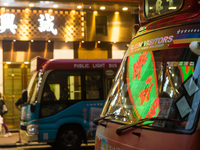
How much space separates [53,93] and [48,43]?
7831 millimetres

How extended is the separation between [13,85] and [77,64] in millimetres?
7765

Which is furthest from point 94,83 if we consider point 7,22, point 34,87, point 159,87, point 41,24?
point 159,87

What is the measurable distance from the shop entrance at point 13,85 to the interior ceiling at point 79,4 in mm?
2713

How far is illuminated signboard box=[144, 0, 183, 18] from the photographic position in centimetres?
406

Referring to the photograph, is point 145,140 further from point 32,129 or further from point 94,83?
point 94,83

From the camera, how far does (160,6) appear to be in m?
4.33

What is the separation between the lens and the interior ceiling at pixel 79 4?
18797 millimetres

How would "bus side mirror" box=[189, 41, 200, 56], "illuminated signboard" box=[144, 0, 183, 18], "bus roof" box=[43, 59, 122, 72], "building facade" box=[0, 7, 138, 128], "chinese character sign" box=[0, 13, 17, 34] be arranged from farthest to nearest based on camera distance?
"building facade" box=[0, 7, 138, 128] < "chinese character sign" box=[0, 13, 17, 34] < "bus roof" box=[43, 59, 122, 72] < "illuminated signboard" box=[144, 0, 183, 18] < "bus side mirror" box=[189, 41, 200, 56]

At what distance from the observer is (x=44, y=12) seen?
19141 mm

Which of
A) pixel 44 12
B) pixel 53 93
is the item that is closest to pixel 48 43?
pixel 44 12

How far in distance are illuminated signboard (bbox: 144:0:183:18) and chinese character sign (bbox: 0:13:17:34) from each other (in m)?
14.8

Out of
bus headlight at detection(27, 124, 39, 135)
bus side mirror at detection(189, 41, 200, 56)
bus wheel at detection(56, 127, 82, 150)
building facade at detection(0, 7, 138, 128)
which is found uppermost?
building facade at detection(0, 7, 138, 128)

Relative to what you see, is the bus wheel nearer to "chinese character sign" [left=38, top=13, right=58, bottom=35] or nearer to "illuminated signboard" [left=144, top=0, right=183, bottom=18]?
"illuminated signboard" [left=144, top=0, right=183, bottom=18]

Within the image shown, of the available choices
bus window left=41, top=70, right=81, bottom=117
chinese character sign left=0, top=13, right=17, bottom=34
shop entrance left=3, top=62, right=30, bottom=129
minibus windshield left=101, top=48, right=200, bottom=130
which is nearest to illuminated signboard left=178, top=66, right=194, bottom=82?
minibus windshield left=101, top=48, right=200, bottom=130
